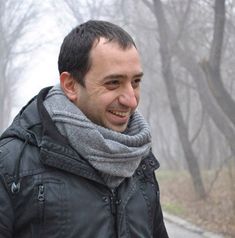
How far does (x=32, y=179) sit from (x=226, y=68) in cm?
1683

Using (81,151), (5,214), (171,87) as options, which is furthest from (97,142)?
(171,87)

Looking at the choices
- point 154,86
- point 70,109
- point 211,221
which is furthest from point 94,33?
point 154,86

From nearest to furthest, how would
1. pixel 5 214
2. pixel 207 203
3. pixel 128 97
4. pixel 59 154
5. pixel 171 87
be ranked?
pixel 5 214
pixel 59 154
pixel 128 97
pixel 207 203
pixel 171 87

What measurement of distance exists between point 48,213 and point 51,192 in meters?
0.08

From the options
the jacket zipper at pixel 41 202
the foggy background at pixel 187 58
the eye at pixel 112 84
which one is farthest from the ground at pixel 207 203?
the jacket zipper at pixel 41 202

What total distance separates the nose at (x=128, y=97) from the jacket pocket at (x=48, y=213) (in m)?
0.45

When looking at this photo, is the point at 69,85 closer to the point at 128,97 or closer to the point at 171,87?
the point at 128,97

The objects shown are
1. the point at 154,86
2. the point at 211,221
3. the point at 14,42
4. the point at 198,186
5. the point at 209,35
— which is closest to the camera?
the point at 211,221

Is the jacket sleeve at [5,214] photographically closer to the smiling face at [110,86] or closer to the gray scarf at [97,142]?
the gray scarf at [97,142]

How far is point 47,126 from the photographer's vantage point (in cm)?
201

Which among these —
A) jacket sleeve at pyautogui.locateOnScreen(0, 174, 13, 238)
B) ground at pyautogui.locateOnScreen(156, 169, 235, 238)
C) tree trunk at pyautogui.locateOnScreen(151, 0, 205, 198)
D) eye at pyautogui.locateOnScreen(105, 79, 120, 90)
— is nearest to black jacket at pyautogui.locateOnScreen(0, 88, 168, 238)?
jacket sleeve at pyautogui.locateOnScreen(0, 174, 13, 238)

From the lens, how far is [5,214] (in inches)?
72.8

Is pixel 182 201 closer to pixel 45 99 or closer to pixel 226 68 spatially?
pixel 226 68

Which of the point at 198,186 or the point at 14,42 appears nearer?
the point at 198,186
